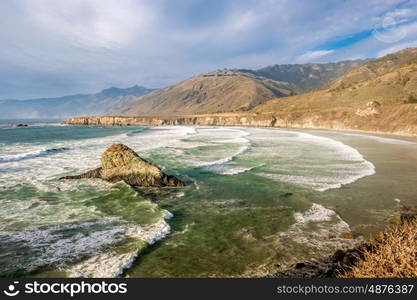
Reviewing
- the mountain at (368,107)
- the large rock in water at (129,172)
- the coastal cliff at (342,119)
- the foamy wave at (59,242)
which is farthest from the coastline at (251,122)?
the foamy wave at (59,242)

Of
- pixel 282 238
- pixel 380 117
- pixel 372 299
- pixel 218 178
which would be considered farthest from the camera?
pixel 380 117

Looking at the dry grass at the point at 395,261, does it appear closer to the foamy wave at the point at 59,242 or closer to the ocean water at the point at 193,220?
the ocean water at the point at 193,220

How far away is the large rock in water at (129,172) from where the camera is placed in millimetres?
18328

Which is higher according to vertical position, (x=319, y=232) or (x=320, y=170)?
(x=320, y=170)

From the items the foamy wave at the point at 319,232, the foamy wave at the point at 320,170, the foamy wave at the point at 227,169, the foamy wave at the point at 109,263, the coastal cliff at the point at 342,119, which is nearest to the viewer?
the foamy wave at the point at 109,263

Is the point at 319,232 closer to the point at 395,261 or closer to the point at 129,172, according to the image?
the point at 395,261

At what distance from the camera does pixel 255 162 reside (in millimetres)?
26844

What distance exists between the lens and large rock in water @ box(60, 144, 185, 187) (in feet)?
60.1

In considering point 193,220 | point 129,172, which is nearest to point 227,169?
point 129,172

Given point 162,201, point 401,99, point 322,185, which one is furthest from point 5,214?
point 401,99

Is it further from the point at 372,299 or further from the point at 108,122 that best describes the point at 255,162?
the point at 108,122

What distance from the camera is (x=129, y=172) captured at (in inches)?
747

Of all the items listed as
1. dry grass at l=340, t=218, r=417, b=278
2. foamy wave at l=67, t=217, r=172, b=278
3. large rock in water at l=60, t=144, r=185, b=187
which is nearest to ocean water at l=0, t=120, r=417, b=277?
foamy wave at l=67, t=217, r=172, b=278

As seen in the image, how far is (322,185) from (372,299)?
1419 cm
